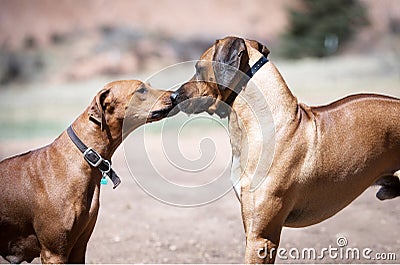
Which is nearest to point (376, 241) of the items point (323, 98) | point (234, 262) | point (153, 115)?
point (234, 262)

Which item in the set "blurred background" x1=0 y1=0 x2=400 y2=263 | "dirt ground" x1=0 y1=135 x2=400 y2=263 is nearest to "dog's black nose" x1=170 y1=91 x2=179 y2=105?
"dirt ground" x1=0 y1=135 x2=400 y2=263

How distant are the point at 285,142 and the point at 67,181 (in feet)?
5.52

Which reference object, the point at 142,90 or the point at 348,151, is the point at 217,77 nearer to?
the point at 142,90

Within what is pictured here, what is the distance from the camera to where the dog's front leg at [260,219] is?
466 cm

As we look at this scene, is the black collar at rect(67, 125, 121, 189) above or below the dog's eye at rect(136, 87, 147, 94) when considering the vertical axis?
below

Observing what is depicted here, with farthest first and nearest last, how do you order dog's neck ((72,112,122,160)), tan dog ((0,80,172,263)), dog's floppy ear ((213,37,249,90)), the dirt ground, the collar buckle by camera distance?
the dirt ground, dog's neck ((72,112,122,160)), the collar buckle, tan dog ((0,80,172,263)), dog's floppy ear ((213,37,249,90))

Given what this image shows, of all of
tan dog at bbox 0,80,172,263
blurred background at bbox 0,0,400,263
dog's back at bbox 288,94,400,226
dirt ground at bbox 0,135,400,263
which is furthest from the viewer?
blurred background at bbox 0,0,400,263

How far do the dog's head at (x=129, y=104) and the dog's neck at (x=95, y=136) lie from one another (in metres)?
0.04

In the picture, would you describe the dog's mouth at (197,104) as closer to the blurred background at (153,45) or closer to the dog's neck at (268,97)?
the dog's neck at (268,97)

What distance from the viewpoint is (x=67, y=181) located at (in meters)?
5.11

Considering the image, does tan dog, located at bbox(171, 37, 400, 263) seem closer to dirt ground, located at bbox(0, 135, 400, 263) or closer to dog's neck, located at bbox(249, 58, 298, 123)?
dog's neck, located at bbox(249, 58, 298, 123)

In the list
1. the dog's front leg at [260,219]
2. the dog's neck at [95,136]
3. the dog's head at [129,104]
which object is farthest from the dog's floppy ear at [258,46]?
the dog's neck at [95,136]

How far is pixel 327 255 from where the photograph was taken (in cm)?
689

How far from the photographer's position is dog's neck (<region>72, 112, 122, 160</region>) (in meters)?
5.27
